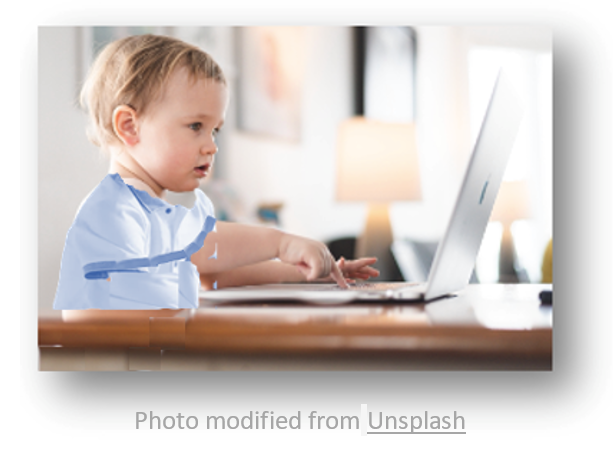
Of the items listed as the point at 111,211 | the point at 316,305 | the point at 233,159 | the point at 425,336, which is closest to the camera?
the point at 425,336

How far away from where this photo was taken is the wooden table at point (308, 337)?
0.80m

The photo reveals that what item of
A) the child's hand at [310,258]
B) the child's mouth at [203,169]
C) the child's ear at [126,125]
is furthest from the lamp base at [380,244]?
the child's ear at [126,125]

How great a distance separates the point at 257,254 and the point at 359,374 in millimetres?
314

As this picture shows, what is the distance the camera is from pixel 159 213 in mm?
1207

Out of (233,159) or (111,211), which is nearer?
(111,211)

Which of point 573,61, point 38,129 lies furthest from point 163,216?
point 573,61

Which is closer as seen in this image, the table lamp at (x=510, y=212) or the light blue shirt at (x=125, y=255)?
the light blue shirt at (x=125, y=255)

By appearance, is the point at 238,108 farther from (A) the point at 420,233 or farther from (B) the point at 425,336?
(B) the point at 425,336

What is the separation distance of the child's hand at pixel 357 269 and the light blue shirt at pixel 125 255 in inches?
11.5

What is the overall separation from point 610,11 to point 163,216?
1.02 m

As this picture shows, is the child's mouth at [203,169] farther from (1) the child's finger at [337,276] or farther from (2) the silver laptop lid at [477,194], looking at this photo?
(2) the silver laptop lid at [477,194]

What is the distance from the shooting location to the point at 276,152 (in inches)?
50.9

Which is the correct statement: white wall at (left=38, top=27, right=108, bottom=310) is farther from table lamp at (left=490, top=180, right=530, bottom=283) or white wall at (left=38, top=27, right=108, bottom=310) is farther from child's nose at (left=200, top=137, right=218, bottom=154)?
table lamp at (left=490, top=180, right=530, bottom=283)

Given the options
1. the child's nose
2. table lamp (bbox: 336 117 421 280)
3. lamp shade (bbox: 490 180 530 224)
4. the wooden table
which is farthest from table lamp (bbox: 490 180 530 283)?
the child's nose
